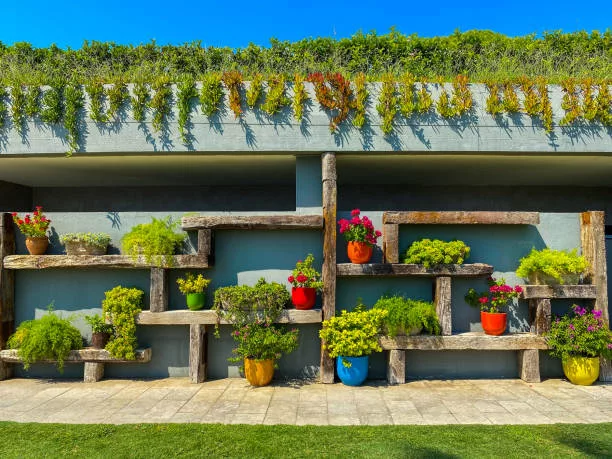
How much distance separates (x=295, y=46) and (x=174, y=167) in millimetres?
3978

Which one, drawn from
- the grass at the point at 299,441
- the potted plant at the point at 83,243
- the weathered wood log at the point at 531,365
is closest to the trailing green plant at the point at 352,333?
the grass at the point at 299,441

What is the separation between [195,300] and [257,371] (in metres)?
1.32

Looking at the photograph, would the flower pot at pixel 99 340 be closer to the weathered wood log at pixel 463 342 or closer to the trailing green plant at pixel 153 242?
the trailing green plant at pixel 153 242

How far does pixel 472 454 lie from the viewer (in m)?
3.52

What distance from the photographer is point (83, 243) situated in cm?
570

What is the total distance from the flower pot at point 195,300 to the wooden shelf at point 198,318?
0.29 feet

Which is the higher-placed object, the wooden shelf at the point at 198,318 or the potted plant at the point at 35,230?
the potted plant at the point at 35,230

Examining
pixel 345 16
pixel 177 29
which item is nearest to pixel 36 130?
pixel 177 29

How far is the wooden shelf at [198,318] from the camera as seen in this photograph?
221 inches

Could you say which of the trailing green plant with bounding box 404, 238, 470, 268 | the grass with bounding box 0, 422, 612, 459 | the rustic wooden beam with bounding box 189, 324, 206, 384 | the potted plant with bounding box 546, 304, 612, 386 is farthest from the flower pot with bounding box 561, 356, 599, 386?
the rustic wooden beam with bounding box 189, 324, 206, 384

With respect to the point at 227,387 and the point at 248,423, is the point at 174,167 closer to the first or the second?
the point at 227,387

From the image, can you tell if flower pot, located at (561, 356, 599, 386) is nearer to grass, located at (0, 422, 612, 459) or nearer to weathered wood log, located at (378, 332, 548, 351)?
weathered wood log, located at (378, 332, 548, 351)

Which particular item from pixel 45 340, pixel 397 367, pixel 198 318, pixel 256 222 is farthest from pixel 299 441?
pixel 45 340

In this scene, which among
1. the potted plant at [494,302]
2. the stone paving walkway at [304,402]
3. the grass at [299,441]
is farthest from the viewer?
the potted plant at [494,302]
